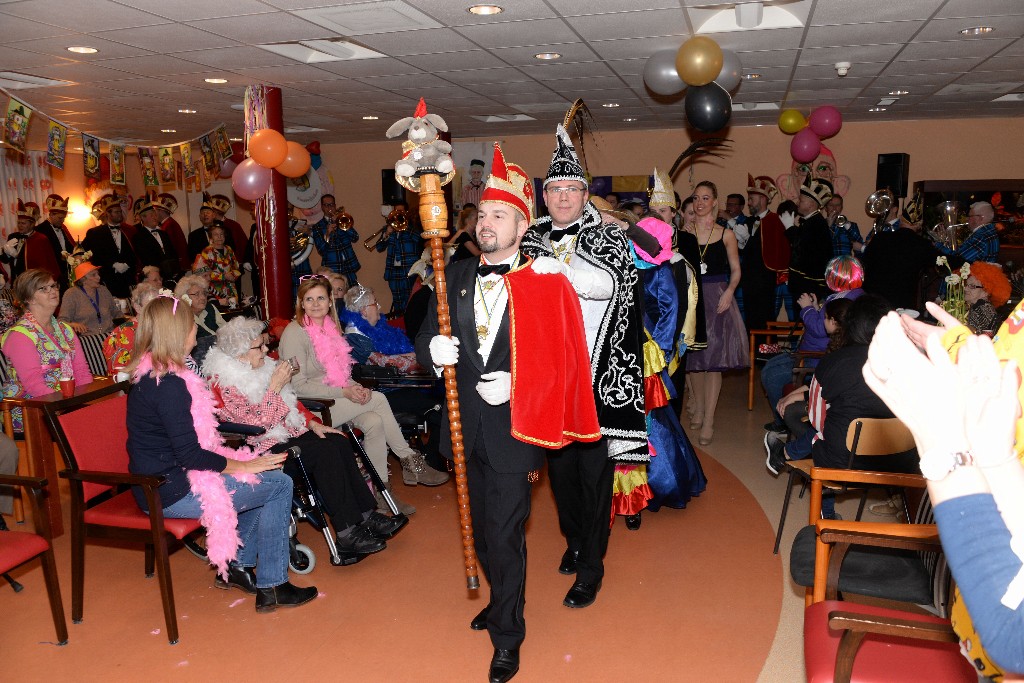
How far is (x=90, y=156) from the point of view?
6883 mm

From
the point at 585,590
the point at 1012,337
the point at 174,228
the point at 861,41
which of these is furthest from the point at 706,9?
the point at 174,228

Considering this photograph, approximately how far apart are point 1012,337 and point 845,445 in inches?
84.7

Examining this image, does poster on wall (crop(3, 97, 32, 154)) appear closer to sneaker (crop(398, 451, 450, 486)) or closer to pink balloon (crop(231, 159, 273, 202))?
pink balloon (crop(231, 159, 273, 202))

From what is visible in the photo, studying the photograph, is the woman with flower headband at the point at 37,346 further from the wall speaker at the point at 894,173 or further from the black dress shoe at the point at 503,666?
the wall speaker at the point at 894,173

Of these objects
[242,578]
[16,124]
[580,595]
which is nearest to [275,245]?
[16,124]

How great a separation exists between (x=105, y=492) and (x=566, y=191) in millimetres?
2339

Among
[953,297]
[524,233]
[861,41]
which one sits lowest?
[953,297]

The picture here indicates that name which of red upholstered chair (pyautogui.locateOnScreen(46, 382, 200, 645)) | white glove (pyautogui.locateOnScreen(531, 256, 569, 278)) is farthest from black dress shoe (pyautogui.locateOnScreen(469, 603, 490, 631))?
white glove (pyautogui.locateOnScreen(531, 256, 569, 278))

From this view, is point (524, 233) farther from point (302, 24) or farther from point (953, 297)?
point (953, 297)

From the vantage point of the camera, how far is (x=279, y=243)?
7176mm

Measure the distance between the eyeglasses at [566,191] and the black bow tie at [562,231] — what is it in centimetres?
13

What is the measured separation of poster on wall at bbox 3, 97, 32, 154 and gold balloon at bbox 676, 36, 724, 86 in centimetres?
467

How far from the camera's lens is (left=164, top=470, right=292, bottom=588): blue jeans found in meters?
3.22

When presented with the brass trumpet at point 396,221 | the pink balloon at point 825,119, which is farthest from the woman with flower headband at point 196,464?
the pink balloon at point 825,119
